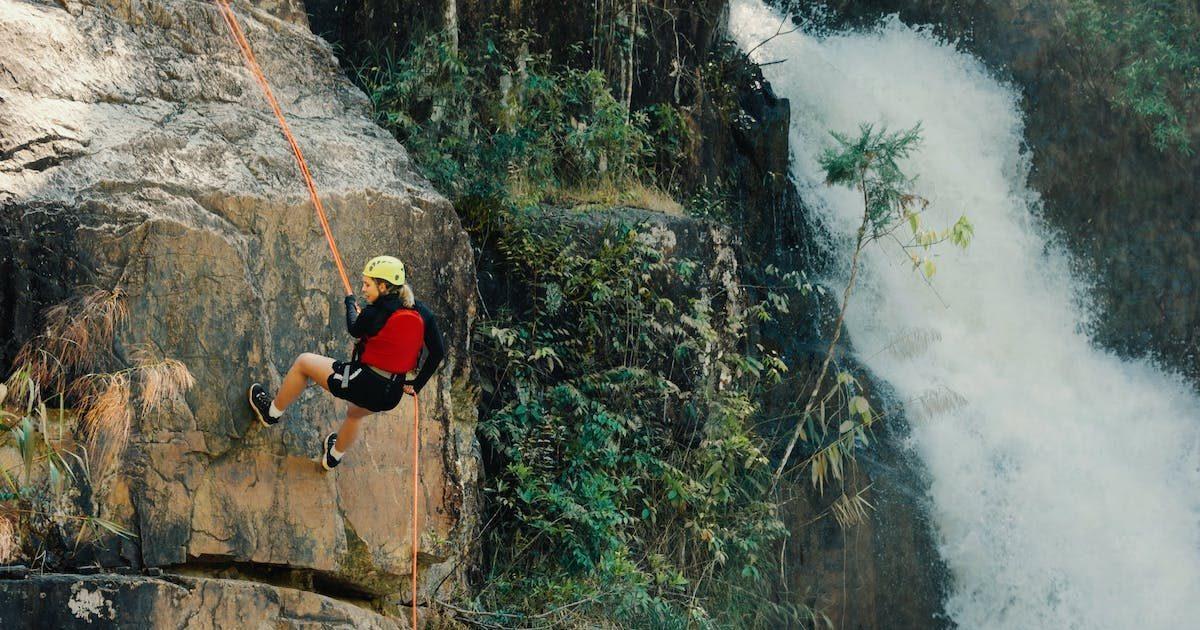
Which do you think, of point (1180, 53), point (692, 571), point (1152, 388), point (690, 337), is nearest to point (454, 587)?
point (692, 571)

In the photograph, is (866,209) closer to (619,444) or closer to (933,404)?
(933,404)

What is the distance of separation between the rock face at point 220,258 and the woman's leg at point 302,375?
13.9 inches

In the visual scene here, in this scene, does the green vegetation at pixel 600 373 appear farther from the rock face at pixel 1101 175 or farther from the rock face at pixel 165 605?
the rock face at pixel 1101 175

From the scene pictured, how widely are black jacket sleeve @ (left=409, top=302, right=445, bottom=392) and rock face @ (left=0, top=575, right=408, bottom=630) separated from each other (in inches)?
58.4

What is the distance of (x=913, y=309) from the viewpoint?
13.7m

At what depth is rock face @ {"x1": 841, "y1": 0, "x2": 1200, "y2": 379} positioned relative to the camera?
15469mm

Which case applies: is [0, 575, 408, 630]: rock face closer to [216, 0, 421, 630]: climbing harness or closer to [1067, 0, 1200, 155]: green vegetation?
[216, 0, 421, 630]: climbing harness

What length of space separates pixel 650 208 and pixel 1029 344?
5512 millimetres

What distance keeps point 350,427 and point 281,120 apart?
2.16 metres

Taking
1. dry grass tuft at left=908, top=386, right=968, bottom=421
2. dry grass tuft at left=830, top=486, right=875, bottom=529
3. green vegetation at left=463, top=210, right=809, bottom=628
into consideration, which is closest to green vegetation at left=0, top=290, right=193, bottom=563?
green vegetation at left=463, top=210, right=809, bottom=628

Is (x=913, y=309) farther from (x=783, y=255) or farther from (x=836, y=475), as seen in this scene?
(x=836, y=475)

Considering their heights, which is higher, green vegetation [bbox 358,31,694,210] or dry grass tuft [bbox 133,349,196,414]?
green vegetation [bbox 358,31,694,210]

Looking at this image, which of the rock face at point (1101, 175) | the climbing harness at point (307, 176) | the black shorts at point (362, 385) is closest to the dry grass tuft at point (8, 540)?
the black shorts at point (362, 385)

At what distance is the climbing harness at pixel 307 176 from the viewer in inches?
305
